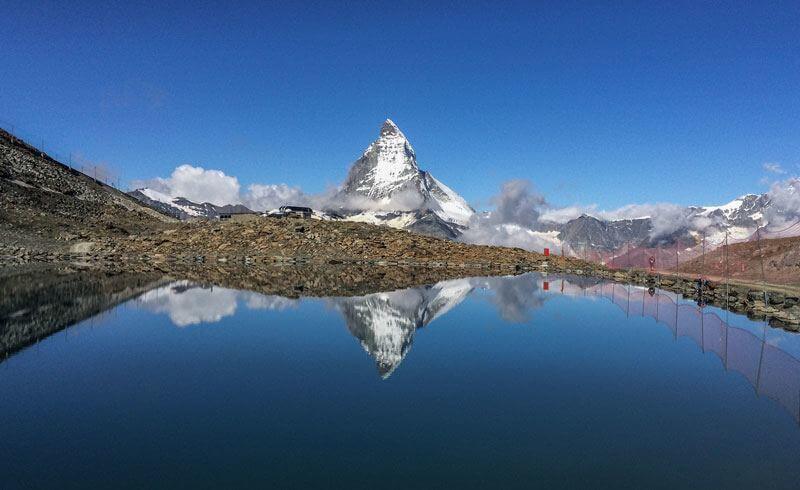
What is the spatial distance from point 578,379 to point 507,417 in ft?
19.7

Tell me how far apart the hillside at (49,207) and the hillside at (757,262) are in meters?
101

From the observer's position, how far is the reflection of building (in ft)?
63.8

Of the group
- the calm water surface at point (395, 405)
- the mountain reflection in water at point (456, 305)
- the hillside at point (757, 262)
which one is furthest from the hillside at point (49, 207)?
the hillside at point (757, 262)

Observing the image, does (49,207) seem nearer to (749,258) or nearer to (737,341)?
(737,341)

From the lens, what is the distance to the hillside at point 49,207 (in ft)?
318

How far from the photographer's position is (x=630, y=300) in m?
48.0

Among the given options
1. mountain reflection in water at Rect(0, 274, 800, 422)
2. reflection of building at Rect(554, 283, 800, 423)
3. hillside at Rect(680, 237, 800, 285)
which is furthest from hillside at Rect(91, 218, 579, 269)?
reflection of building at Rect(554, 283, 800, 423)

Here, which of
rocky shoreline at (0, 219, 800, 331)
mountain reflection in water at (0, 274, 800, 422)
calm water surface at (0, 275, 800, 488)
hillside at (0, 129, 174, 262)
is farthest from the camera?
hillside at (0, 129, 174, 262)

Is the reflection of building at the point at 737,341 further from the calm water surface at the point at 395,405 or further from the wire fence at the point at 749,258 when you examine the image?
the wire fence at the point at 749,258

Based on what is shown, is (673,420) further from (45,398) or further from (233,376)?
(45,398)

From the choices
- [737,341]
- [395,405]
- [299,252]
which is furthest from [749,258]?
[395,405]

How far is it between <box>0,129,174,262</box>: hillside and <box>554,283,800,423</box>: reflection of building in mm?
87948

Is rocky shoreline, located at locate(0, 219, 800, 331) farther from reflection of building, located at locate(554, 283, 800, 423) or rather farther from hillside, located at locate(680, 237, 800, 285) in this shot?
reflection of building, located at locate(554, 283, 800, 423)

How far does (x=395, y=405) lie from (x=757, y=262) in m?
73.7
